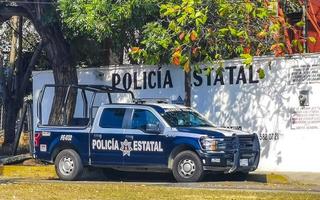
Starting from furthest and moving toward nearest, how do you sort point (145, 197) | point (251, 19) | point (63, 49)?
point (63, 49)
point (251, 19)
point (145, 197)

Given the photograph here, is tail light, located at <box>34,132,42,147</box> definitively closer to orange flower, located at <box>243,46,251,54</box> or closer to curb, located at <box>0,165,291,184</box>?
curb, located at <box>0,165,291,184</box>

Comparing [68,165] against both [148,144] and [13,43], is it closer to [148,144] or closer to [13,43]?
[148,144]

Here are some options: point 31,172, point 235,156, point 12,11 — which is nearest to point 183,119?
point 235,156

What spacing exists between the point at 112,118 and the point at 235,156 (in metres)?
3.27

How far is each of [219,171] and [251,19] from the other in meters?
4.08

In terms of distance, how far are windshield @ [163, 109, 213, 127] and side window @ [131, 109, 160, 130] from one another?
330 millimetres

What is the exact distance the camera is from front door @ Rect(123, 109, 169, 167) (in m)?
17.2

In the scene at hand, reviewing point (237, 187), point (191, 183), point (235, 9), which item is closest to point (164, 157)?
point (191, 183)

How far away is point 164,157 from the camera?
17.1 meters

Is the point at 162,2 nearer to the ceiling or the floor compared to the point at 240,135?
nearer to the ceiling

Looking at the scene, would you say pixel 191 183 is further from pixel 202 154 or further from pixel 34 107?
pixel 34 107

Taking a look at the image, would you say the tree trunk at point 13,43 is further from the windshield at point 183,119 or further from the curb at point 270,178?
the curb at point 270,178

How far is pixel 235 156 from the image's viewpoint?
16.8 metres

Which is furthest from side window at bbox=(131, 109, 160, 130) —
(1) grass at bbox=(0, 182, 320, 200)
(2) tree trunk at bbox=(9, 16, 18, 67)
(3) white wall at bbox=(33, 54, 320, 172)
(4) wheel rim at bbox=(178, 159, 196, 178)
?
(2) tree trunk at bbox=(9, 16, 18, 67)
